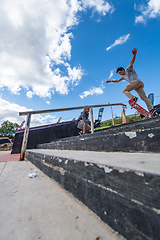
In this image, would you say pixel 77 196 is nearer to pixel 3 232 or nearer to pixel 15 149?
pixel 3 232

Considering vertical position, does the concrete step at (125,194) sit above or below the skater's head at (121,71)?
below

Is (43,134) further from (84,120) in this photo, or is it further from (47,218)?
(47,218)

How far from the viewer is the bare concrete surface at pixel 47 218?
518mm

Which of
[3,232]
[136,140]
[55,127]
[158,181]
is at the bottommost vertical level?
[3,232]

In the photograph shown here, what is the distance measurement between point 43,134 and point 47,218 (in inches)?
183

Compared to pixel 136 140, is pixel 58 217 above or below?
below

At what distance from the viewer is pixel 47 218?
635mm

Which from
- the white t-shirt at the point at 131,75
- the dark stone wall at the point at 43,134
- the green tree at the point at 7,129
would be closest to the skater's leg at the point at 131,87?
the white t-shirt at the point at 131,75

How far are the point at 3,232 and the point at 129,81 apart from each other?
343 cm

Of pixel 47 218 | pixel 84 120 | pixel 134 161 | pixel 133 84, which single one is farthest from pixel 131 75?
pixel 47 218

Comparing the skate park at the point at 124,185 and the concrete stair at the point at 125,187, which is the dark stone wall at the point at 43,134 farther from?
the concrete stair at the point at 125,187

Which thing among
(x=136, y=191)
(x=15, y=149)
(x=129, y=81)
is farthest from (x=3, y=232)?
(x=15, y=149)

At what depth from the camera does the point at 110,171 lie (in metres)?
0.53

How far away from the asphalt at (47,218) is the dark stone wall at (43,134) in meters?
4.08
